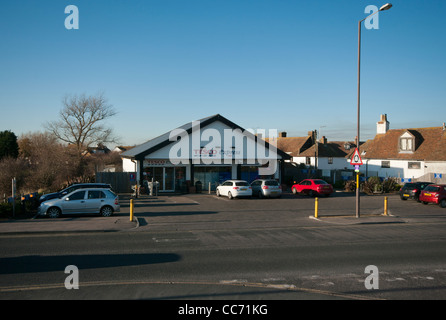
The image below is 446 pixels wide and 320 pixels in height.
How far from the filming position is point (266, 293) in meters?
7.84

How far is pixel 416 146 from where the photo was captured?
4259 cm

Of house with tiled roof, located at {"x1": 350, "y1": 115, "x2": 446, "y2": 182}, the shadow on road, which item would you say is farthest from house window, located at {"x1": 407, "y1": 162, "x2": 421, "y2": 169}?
the shadow on road

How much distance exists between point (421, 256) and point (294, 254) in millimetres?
3912

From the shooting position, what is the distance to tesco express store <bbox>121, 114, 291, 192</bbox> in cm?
3256

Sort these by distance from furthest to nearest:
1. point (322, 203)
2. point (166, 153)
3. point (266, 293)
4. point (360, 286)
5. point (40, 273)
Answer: point (166, 153) < point (322, 203) < point (40, 273) < point (360, 286) < point (266, 293)

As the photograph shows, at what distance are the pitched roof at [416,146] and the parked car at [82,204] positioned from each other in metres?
34.7

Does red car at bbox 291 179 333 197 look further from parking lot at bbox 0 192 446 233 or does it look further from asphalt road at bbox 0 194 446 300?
asphalt road at bbox 0 194 446 300

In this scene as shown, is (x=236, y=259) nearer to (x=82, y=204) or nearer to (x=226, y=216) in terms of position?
(x=226, y=216)

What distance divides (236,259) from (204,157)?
75.8 feet

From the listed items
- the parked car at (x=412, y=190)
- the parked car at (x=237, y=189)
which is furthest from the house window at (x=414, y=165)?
the parked car at (x=237, y=189)

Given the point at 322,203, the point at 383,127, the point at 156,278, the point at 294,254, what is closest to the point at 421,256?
the point at 294,254

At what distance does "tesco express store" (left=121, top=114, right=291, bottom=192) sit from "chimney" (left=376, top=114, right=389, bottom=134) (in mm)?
21360

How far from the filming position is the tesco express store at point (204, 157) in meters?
32.6
